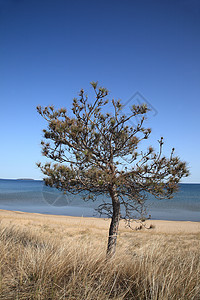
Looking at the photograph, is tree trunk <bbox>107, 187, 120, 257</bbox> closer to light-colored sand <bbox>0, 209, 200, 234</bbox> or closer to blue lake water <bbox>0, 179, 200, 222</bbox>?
blue lake water <bbox>0, 179, 200, 222</bbox>

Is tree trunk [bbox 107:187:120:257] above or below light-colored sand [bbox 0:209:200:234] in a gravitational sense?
above

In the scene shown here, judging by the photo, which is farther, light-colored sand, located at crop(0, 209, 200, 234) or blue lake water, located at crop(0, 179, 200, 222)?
blue lake water, located at crop(0, 179, 200, 222)

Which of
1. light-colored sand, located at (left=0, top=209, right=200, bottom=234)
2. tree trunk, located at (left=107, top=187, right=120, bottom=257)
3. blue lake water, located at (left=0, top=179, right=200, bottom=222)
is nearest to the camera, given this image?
tree trunk, located at (left=107, top=187, right=120, bottom=257)

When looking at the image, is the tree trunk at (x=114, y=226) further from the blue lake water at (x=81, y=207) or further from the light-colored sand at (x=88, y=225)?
the light-colored sand at (x=88, y=225)

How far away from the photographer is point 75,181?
4.95 metres

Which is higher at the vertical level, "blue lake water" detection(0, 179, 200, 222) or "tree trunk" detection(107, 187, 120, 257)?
"tree trunk" detection(107, 187, 120, 257)

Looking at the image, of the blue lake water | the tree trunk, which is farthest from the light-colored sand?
the tree trunk

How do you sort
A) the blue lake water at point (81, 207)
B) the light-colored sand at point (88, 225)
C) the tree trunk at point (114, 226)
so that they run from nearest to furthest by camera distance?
the tree trunk at point (114, 226)
the light-colored sand at point (88, 225)
the blue lake water at point (81, 207)

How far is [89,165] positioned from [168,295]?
3254 millimetres

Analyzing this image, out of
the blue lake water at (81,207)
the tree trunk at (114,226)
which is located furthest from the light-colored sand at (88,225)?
the tree trunk at (114,226)

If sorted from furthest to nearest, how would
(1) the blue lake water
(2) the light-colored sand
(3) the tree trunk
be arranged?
(1) the blue lake water
(2) the light-colored sand
(3) the tree trunk

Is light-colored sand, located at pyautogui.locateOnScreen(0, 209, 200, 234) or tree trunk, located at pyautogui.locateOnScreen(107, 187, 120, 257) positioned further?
light-colored sand, located at pyautogui.locateOnScreen(0, 209, 200, 234)

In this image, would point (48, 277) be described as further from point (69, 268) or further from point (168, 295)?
point (168, 295)

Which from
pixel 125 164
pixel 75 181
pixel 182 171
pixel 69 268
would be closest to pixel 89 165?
pixel 75 181
